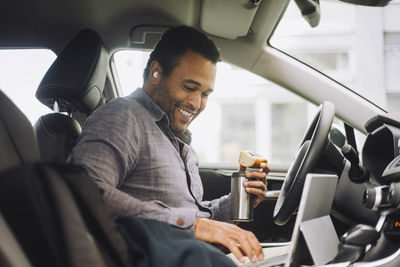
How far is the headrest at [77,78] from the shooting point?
1561mm

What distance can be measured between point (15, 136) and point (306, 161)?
0.79 m

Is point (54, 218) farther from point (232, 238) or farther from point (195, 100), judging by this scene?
point (195, 100)

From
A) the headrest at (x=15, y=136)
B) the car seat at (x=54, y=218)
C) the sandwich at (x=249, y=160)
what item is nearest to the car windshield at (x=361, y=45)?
the sandwich at (x=249, y=160)

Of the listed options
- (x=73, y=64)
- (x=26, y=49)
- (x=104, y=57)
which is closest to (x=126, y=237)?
(x=73, y=64)

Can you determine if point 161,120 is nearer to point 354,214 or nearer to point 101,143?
point 101,143

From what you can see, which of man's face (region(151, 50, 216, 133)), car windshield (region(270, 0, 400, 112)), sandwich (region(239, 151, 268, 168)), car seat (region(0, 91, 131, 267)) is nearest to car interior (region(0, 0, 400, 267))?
car seat (region(0, 91, 131, 267))

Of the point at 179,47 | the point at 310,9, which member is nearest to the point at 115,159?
the point at 179,47

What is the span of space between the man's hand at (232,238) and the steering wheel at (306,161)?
0.88 ft

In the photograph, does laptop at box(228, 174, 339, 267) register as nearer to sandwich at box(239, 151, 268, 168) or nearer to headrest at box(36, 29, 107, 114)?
sandwich at box(239, 151, 268, 168)

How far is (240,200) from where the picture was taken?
53.9 inches

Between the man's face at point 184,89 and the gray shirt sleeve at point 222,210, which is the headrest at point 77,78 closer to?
the man's face at point 184,89

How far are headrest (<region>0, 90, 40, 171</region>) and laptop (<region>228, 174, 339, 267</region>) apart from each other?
0.65 m

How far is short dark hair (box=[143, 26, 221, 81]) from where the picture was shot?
1624 mm

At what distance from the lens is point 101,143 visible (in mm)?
1175
